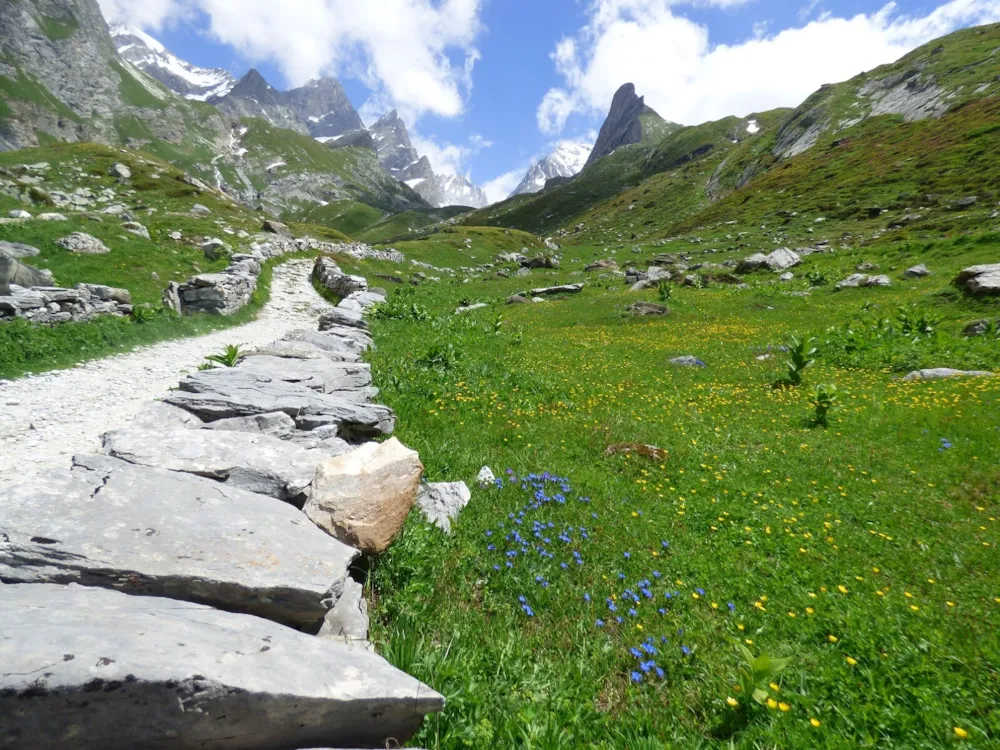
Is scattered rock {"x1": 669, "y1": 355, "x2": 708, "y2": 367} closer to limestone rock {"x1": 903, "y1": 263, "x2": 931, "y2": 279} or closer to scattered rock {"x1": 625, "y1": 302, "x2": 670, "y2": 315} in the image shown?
scattered rock {"x1": 625, "y1": 302, "x2": 670, "y2": 315}

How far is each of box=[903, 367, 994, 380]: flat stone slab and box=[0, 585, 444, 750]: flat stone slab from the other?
17.7 m

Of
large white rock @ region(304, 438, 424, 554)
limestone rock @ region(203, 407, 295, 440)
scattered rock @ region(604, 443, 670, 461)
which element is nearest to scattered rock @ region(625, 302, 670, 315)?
scattered rock @ region(604, 443, 670, 461)

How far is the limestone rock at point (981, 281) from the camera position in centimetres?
2164

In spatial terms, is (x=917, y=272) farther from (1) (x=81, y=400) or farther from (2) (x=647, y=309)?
(1) (x=81, y=400)

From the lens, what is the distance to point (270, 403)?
8.64m

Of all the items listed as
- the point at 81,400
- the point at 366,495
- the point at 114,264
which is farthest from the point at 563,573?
the point at 114,264

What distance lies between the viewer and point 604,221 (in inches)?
5664

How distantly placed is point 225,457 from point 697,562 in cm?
654

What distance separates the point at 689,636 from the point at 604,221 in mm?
149503

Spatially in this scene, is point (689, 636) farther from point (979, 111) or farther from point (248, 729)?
point (979, 111)

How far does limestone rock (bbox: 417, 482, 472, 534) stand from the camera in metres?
6.89

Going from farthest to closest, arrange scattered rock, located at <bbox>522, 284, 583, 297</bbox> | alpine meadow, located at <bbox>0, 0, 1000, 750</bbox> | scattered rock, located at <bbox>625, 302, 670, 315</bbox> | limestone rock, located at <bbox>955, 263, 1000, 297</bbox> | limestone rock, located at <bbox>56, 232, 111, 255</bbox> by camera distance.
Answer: scattered rock, located at <bbox>522, 284, 583, 297</bbox> → scattered rock, located at <bbox>625, 302, 670, 315</bbox> → limestone rock, located at <bbox>56, 232, 111, 255</bbox> → limestone rock, located at <bbox>955, 263, 1000, 297</bbox> → alpine meadow, located at <bbox>0, 0, 1000, 750</bbox>

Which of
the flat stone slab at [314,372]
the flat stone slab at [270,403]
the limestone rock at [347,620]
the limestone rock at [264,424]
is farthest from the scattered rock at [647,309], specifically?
the limestone rock at [347,620]

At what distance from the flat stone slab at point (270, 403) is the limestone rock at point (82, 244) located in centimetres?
2227
